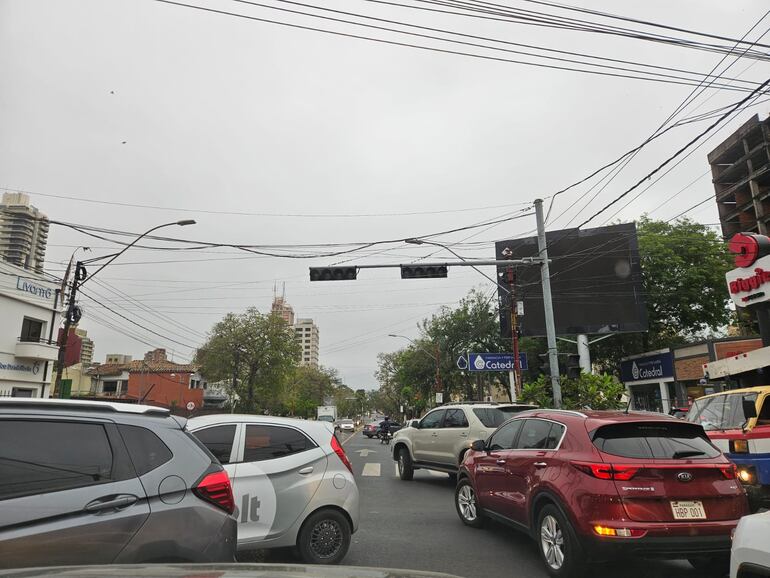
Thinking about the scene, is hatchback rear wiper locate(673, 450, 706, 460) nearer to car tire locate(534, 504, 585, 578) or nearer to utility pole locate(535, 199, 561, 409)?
car tire locate(534, 504, 585, 578)

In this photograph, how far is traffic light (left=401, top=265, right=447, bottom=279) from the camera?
51.7ft

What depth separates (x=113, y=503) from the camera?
3.23 meters

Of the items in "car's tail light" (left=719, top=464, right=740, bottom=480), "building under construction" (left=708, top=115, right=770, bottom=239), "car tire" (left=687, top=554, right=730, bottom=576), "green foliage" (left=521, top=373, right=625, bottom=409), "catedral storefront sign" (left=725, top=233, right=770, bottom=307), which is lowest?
"car tire" (left=687, top=554, right=730, bottom=576)

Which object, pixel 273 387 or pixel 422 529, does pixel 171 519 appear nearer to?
pixel 422 529

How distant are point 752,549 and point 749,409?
589 centimetres

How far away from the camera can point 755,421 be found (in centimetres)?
775

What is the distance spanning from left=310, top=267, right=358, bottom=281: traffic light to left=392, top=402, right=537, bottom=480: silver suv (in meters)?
4.90

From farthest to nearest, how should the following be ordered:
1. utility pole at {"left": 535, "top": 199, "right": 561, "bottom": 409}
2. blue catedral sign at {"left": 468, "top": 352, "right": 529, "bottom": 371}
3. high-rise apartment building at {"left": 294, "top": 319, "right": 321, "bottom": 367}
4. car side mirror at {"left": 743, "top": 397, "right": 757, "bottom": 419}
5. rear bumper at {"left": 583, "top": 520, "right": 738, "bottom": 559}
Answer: high-rise apartment building at {"left": 294, "top": 319, "right": 321, "bottom": 367} → blue catedral sign at {"left": 468, "top": 352, "right": 529, "bottom": 371} → utility pole at {"left": 535, "top": 199, "right": 561, "bottom": 409} → car side mirror at {"left": 743, "top": 397, "right": 757, "bottom": 419} → rear bumper at {"left": 583, "top": 520, "right": 738, "bottom": 559}

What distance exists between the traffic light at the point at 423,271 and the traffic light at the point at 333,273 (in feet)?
5.01

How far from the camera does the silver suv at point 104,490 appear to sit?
9.93ft

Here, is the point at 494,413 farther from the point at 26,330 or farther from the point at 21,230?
the point at 26,330

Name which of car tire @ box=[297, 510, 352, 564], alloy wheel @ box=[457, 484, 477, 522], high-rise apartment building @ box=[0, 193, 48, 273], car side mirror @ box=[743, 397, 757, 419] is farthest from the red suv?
high-rise apartment building @ box=[0, 193, 48, 273]

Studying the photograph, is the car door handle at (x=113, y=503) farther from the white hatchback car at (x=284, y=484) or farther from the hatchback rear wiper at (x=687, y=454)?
the hatchback rear wiper at (x=687, y=454)

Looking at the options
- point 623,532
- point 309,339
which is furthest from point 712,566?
point 309,339
